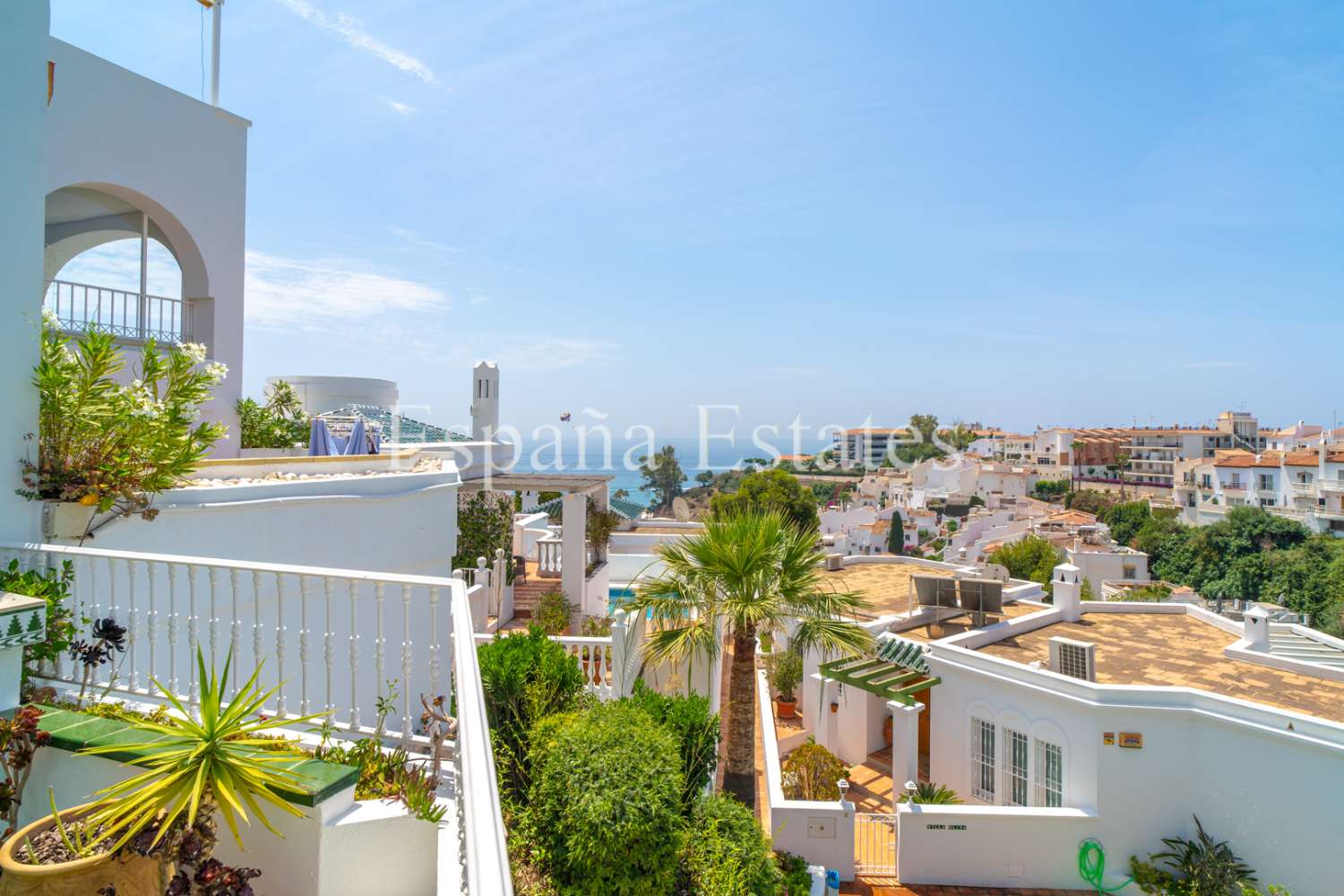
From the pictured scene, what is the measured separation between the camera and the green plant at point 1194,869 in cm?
1021

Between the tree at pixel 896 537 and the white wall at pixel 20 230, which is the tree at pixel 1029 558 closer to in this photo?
the tree at pixel 896 537

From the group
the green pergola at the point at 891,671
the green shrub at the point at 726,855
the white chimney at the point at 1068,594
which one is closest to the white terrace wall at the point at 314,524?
the green shrub at the point at 726,855

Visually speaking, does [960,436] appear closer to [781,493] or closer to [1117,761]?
[781,493]

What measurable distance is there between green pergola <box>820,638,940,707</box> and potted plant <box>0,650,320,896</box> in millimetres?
11144

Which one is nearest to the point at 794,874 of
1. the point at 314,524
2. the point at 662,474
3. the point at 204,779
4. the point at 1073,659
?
the point at 1073,659

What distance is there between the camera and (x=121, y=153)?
1009 centimetres

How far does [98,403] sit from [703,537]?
6.23 m

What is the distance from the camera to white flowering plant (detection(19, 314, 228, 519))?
4660 millimetres

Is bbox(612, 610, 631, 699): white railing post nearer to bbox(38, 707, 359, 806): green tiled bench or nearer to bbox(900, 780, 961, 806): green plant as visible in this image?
bbox(38, 707, 359, 806): green tiled bench

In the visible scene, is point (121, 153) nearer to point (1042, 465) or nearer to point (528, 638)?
point (528, 638)

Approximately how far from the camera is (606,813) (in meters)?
4.06

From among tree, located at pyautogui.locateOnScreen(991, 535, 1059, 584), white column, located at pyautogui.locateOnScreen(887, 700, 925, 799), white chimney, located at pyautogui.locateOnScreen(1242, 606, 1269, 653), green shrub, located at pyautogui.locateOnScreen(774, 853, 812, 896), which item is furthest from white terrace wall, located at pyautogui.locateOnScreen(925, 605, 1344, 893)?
tree, located at pyautogui.locateOnScreen(991, 535, 1059, 584)

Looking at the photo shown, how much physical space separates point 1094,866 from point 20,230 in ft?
47.4

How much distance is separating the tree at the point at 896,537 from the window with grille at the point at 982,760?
141 ft
